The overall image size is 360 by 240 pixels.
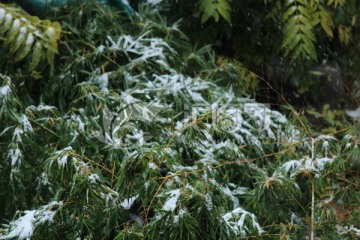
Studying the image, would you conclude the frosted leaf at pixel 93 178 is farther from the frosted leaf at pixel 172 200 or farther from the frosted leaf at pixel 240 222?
the frosted leaf at pixel 240 222

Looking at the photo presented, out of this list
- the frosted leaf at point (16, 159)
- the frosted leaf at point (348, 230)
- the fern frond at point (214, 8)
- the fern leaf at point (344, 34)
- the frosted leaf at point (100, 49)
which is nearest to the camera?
the frosted leaf at point (348, 230)

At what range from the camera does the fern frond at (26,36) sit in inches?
172

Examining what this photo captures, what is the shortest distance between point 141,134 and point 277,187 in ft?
2.47

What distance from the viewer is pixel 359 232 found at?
3.51 metres

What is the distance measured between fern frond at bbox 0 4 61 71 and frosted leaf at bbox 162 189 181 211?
1.68 meters

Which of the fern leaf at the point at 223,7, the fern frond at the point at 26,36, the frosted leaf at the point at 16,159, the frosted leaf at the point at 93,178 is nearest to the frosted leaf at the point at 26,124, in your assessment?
the frosted leaf at the point at 16,159

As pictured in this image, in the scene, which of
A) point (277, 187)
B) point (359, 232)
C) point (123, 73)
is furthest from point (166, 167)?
point (123, 73)

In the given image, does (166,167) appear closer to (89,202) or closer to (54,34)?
(89,202)

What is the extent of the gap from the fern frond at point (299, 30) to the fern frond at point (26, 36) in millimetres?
1476

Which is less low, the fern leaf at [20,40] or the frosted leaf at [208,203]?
the frosted leaf at [208,203]

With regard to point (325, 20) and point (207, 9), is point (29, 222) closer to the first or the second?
point (207, 9)

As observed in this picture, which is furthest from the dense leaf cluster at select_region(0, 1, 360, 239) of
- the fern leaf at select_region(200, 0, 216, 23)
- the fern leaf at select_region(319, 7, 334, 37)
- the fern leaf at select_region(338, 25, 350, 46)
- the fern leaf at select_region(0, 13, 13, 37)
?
the fern leaf at select_region(338, 25, 350, 46)

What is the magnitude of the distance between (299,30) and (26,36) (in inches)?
68.2

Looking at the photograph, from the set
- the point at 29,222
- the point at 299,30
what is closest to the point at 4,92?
the point at 29,222
